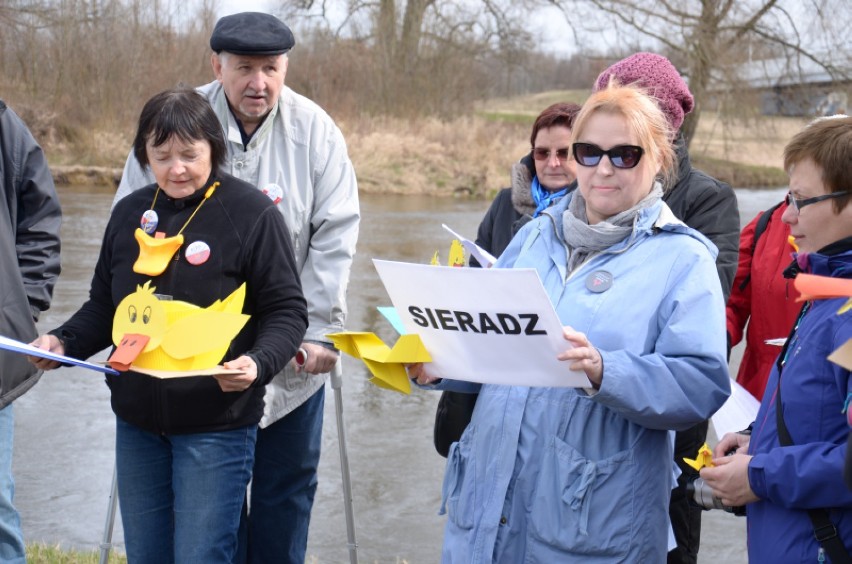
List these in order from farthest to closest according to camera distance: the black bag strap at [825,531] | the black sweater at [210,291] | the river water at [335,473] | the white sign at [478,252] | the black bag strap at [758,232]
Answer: the river water at [335,473]
the black bag strap at [758,232]
the white sign at [478,252]
the black sweater at [210,291]
the black bag strap at [825,531]

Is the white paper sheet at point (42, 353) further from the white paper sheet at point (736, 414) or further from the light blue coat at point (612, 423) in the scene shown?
the white paper sheet at point (736, 414)

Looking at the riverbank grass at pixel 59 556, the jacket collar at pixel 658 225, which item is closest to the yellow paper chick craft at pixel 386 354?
the jacket collar at pixel 658 225

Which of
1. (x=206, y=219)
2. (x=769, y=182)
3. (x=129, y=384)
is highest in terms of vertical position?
(x=206, y=219)

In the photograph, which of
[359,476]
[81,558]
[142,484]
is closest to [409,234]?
[359,476]

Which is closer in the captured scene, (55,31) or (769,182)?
(55,31)

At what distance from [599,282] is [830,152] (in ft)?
2.22

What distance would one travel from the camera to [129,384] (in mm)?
3414

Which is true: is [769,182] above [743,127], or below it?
below

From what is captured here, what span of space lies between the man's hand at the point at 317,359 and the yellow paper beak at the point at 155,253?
0.73 meters

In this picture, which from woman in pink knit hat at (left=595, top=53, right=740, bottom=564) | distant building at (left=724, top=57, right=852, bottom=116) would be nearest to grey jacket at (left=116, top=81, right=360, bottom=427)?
woman in pink knit hat at (left=595, top=53, right=740, bottom=564)

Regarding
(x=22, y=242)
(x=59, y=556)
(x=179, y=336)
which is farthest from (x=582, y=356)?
(x=59, y=556)

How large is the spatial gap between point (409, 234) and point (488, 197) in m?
7.45

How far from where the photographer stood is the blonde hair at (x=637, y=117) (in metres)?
2.86

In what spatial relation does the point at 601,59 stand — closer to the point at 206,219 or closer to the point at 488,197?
the point at 488,197
